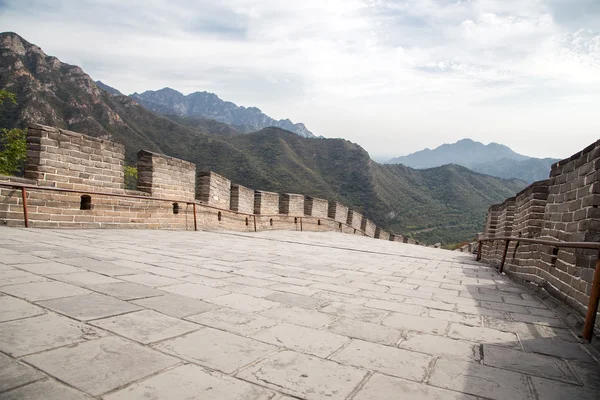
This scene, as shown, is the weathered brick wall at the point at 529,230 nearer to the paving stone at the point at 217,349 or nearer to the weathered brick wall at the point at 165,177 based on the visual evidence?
the paving stone at the point at 217,349

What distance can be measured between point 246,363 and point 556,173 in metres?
4.48

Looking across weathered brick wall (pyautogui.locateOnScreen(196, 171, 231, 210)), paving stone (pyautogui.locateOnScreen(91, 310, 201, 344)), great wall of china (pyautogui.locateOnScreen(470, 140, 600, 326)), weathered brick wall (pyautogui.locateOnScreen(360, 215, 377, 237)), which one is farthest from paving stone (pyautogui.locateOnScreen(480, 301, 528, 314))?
weathered brick wall (pyautogui.locateOnScreen(360, 215, 377, 237))

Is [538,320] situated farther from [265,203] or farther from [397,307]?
[265,203]

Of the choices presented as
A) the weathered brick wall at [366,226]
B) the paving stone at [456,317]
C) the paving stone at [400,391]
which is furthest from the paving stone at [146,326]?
the weathered brick wall at [366,226]

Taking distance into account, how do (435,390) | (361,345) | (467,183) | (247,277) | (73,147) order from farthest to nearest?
(467,183) → (73,147) → (247,277) → (361,345) → (435,390)

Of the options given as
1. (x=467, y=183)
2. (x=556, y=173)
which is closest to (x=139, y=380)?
(x=556, y=173)

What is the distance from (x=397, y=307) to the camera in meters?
2.98

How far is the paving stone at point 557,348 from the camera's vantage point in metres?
2.12

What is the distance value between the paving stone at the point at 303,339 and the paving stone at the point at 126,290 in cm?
106

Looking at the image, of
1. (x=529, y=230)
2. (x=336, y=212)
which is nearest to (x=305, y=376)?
(x=529, y=230)

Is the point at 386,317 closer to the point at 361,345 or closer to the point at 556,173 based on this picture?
the point at 361,345

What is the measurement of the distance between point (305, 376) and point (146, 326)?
38.6 inches

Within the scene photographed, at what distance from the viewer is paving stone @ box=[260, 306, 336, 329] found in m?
2.37

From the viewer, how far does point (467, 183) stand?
81.0 meters
